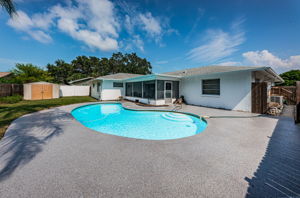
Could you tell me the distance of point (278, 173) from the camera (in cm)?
214

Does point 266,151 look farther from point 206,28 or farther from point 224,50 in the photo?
point 224,50

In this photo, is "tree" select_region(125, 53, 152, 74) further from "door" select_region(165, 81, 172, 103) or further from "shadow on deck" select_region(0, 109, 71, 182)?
"shadow on deck" select_region(0, 109, 71, 182)

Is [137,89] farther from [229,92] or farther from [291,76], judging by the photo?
[291,76]

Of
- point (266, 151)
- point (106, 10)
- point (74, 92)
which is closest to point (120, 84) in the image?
point (106, 10)

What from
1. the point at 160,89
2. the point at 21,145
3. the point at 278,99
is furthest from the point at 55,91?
the point at 278,99

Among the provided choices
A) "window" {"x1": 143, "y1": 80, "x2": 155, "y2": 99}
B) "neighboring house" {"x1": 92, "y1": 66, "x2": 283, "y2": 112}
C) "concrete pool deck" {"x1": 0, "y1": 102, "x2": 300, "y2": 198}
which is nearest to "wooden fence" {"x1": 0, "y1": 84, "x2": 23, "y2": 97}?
"neighboring house" {"x1": 92, "y1": 66, "x2": 283, "y2": 112}

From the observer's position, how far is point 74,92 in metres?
19.9

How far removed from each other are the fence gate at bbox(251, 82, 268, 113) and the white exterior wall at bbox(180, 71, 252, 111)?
0.81 feet

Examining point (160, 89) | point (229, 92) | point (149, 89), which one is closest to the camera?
point (229, 92)

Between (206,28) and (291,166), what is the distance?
41.3 ft

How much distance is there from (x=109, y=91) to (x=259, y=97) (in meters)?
14.6

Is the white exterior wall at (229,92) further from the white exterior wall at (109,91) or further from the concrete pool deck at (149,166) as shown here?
the white exterior wall at (109,91)

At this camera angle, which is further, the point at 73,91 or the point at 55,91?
the point at 73,91

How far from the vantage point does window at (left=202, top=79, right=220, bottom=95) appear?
9.10 meters
